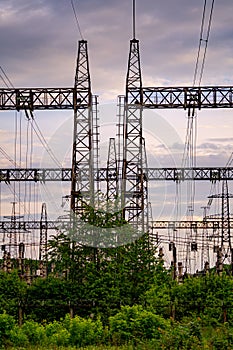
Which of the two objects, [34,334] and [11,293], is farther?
[11,293]

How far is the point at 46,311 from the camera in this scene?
3334 cm

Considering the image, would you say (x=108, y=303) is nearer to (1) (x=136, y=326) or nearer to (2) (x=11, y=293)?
(2) (x=11, y=293)

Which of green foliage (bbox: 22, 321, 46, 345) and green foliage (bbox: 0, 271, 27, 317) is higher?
green foliage (bbox: 0, 271, 27, 317)

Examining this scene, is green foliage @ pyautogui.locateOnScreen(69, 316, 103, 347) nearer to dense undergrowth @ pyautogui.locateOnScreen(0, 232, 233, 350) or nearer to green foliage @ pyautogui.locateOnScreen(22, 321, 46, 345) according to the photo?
dense undergrowth @ pyautogui.locateOnScreen(0, 232, 233, 350)

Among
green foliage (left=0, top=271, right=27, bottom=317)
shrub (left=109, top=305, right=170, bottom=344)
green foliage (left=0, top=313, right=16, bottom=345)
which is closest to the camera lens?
shrub (left=109, top=305, right=170, bottom=344)

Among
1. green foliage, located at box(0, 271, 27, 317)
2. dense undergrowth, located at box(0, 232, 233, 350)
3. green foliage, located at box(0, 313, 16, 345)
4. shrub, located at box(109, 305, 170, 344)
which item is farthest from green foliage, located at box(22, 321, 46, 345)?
green foliage, located at box(0, 271, 27, 317)

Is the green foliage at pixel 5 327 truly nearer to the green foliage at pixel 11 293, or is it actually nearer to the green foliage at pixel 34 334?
the green foliage at pixel 34 334

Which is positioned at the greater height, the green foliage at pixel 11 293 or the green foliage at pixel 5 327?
the green foliage at pixel 11 293

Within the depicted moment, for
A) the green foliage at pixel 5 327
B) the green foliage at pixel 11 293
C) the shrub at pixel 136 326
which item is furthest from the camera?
the green foliage at pixel 11 293

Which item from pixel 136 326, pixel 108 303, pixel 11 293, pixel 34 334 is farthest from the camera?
pixel 11 293

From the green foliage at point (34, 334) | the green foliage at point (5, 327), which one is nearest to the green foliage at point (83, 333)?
the green foliage at point (34, 334)

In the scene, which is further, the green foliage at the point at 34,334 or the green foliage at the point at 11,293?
the green foliage at the point at 11,293

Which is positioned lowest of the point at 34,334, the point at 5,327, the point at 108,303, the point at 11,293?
the point at 34,334

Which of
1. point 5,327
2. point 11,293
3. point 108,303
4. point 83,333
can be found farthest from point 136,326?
point 11,293
